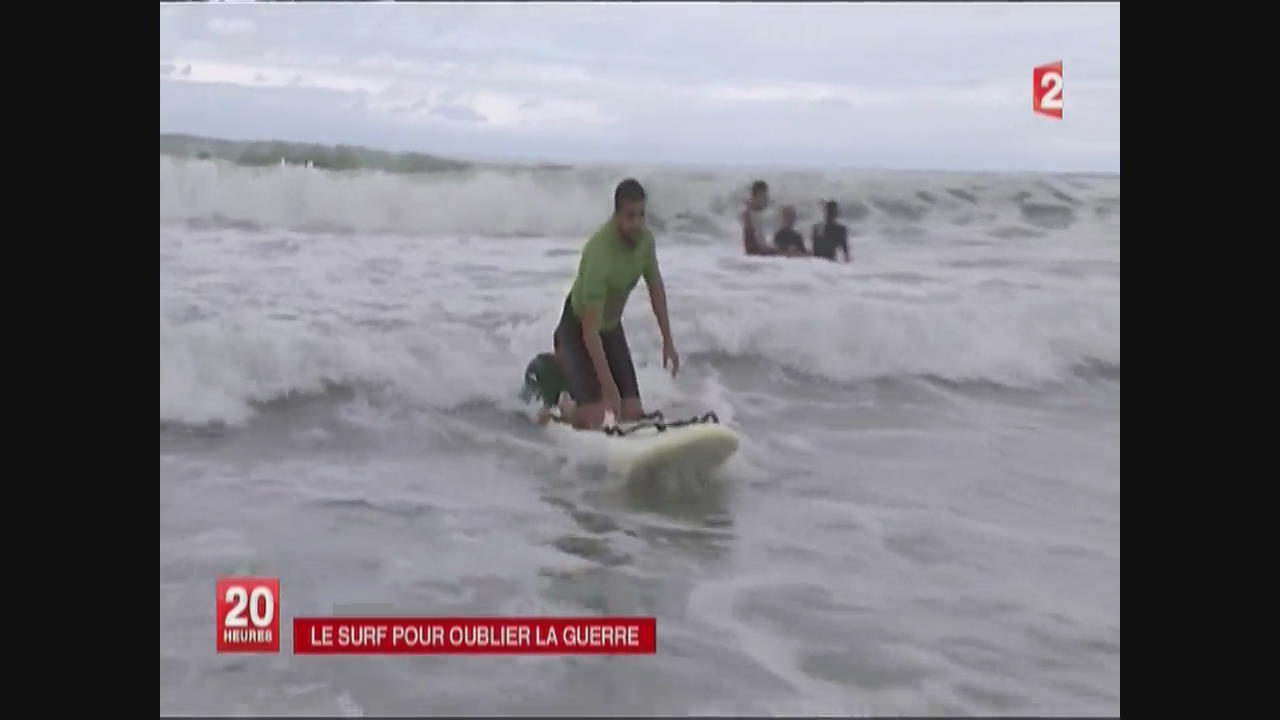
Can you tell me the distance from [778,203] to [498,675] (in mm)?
1694

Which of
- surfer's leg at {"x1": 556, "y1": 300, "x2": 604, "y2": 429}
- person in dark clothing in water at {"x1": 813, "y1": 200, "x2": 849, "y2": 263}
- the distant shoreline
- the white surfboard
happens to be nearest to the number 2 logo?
the distant shoreline

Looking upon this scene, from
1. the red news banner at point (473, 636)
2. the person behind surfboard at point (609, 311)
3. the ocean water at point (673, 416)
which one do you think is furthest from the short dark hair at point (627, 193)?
the red news banner at point (473, 636)

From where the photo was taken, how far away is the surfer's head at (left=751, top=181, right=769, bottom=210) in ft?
9.25

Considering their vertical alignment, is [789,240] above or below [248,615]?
above

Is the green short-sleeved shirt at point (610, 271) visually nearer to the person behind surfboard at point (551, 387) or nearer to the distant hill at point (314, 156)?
the person behind surfboard at point (551, 387)

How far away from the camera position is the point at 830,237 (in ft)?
10.0

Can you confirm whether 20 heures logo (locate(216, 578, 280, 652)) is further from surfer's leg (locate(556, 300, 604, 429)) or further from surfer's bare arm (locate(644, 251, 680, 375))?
surfer's bare arm (locate(644, 251, 680, 375))

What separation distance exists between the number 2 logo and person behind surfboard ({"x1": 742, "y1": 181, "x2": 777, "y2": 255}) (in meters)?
0.81

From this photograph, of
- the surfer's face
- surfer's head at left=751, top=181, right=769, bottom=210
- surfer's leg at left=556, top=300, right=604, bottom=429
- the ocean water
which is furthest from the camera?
surfer's head at left=751, top=181, right=769, bottom=210

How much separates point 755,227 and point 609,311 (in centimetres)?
79

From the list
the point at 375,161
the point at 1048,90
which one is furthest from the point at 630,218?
the point at 1048,90

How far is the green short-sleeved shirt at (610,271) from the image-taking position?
2.34 metres

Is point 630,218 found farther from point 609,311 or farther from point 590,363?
point 590,363
